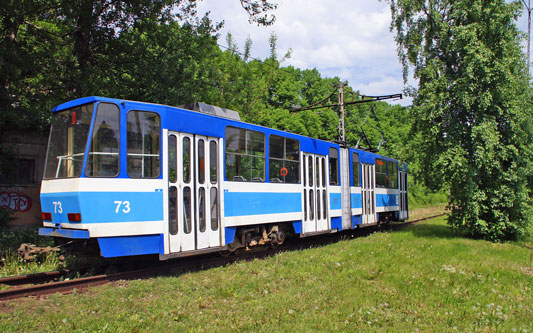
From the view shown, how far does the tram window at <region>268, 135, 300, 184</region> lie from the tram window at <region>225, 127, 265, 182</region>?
15.7 inches

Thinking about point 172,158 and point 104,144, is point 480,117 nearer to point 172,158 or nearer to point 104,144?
point 172,158

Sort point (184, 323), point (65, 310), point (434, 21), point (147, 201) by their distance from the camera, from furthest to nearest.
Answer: point (434, 21) → point (147, 201) → point (65, 310) → point (184, 323)

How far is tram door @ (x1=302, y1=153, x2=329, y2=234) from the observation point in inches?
465

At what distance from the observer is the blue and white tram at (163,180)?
699 cm

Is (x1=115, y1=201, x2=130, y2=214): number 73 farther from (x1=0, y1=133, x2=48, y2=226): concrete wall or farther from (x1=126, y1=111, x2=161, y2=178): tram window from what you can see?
(x1=0, y1=133, x2=48, y2=226): concrete wall

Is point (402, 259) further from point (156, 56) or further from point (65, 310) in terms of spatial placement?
point (156, 56)

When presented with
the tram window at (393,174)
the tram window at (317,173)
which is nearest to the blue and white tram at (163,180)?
the tram window at (317,173)

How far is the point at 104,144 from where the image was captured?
279 inches

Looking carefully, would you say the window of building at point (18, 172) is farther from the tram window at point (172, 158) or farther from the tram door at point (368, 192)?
the tram door at point (368, 192)

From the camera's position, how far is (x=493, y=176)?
14.1 m

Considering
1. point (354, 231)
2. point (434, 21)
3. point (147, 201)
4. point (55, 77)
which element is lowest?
point (354, 231)

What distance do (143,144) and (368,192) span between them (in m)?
10.7

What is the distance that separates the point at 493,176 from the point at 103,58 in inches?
563

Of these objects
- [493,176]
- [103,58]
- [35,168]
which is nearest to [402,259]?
[493,176]
